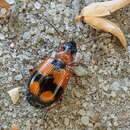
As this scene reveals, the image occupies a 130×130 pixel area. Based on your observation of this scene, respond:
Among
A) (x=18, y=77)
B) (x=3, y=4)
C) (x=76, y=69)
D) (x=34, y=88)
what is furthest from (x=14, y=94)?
(x=3, y=4)

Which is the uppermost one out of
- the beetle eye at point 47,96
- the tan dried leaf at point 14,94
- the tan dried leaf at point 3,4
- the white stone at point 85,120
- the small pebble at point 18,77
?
the tan dried leaf at point 3,4

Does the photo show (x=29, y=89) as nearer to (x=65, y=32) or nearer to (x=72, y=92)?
(x=72, y=92)

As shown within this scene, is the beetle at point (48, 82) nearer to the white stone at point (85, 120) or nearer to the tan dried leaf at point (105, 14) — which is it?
the white stone at point (85, 120)

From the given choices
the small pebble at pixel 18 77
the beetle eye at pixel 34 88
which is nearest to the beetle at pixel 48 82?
the beetle eye at pixel 34 88

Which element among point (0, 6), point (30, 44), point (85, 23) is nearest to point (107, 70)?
point (85, 23)

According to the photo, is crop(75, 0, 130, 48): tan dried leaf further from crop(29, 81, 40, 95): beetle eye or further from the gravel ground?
crop(29, 81, 40, 95): beetle eye

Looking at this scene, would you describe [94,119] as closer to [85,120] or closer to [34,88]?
[85,120]

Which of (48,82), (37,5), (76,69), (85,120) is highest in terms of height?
(37,5)
